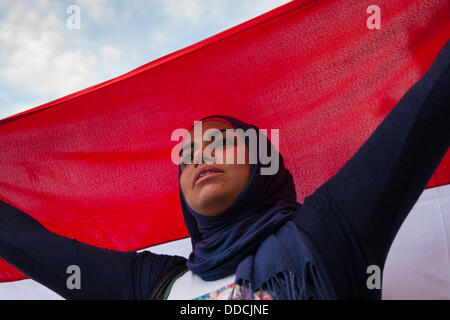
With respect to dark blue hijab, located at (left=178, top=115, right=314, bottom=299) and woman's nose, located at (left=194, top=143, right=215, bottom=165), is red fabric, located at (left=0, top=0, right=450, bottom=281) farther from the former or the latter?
woman's nose, located at (left=194, top=143, right=215, bottom=165)

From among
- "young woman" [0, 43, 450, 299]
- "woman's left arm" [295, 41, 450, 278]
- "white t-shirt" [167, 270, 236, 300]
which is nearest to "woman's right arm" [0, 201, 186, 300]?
"young woman" [0, 43, 450, 299]

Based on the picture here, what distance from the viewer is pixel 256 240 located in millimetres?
1123

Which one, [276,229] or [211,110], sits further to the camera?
[211,110]

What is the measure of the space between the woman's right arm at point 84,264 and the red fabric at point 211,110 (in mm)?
352

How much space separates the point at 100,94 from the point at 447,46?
132cm

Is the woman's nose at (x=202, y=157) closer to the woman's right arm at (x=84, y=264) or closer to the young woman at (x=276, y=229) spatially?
the young woman at (x=276, y=229)

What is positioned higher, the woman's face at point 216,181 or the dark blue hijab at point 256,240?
the woman's face at point 216,181

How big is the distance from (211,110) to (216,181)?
1.84 feet

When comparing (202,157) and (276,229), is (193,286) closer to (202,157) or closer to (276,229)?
(276,229)

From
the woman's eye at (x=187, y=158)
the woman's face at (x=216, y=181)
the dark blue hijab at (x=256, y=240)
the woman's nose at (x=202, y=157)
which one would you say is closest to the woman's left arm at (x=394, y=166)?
the dark blue hijab at (x=256, y=240)

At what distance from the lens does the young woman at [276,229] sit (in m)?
0.94

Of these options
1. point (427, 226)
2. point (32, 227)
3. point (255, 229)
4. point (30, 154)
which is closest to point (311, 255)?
point (255, 229)

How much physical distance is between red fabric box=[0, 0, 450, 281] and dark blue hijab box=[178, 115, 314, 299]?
0.81 feet

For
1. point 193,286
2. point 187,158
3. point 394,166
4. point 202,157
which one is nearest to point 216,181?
point 202,157
